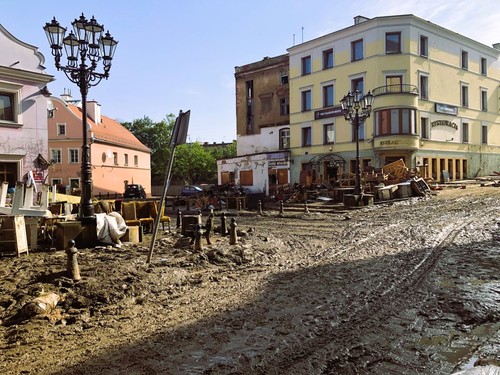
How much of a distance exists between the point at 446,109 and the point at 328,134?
957 cm

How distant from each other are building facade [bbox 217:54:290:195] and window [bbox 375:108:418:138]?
9717 mm

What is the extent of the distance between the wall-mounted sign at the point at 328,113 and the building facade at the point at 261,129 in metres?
4.25

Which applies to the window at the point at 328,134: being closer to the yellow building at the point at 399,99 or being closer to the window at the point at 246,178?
the yellow building at the point at 399,99

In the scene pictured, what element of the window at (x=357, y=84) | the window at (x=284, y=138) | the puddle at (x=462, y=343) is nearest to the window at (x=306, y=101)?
the window at (x=284, y=138)

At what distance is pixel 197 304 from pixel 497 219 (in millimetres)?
12219

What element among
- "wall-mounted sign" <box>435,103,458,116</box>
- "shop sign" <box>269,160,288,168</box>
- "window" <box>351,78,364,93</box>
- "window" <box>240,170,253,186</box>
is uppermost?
"window" <box>351,78,364,93</box>

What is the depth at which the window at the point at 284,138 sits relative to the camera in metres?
39.0

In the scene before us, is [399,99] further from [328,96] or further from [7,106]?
[7,106]

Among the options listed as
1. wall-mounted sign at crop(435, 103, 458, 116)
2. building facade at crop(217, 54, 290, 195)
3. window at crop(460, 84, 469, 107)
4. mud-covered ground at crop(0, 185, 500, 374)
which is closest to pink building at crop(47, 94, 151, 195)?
building facade at crop(217, 54, 290, 195)

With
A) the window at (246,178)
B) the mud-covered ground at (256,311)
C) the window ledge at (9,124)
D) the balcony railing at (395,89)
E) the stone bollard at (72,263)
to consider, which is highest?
the balcony railing at (395,89)

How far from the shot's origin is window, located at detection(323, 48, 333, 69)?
34.6 metres

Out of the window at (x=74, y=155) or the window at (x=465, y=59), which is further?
the window at (x=74, y=155)

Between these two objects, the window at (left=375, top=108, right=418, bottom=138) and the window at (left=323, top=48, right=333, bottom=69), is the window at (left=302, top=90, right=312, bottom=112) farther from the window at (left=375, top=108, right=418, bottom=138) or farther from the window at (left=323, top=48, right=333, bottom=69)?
the window at (left=375, top=108, right=418, bottom=138)

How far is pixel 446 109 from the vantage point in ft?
108
